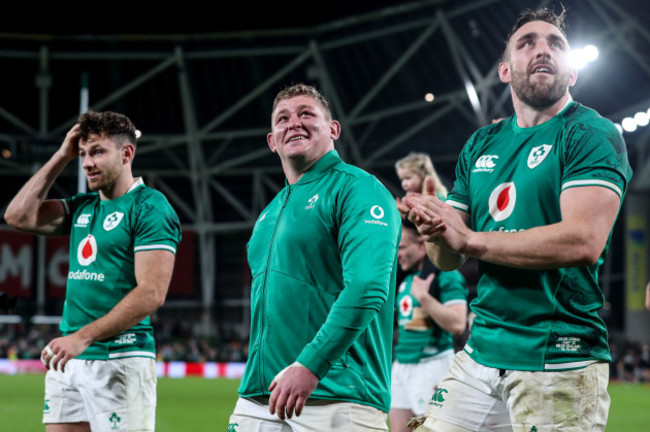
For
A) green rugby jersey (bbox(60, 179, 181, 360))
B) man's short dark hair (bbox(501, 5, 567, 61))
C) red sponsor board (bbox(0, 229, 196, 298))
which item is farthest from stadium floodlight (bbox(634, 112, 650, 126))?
man's short dark hair (bbox(501, 5, 567, 61))

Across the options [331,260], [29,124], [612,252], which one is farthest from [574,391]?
[612,252]

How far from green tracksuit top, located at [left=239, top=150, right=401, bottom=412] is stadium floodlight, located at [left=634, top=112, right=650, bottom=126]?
2273 cm

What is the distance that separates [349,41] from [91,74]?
10.0 meters

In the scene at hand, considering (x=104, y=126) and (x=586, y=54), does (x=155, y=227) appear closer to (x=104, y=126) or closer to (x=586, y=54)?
(x=104, y=126)

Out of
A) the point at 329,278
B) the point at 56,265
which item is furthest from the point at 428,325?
the point at 56,265

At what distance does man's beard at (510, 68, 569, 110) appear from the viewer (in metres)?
3.01

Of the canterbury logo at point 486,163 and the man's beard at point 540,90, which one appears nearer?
the man's beard at point 540,90

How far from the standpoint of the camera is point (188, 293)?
31672mm

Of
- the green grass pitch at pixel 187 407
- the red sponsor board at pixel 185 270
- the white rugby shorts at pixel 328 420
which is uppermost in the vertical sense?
the red sponsor board at pixel 185 270

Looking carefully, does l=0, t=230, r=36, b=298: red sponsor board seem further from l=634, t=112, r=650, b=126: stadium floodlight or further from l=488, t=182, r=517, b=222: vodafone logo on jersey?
l=488, t=182, r=517, b=222: vodafone logo on jersey

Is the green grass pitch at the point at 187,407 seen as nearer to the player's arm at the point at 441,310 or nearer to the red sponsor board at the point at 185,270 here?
the player's arm at the point at 441,310

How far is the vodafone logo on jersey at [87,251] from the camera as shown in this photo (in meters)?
4.26

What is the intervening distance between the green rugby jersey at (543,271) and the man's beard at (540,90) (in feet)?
0.23

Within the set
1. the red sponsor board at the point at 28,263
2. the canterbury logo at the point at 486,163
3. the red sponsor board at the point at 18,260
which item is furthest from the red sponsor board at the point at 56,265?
the canterbury logo at the point at 486,163
